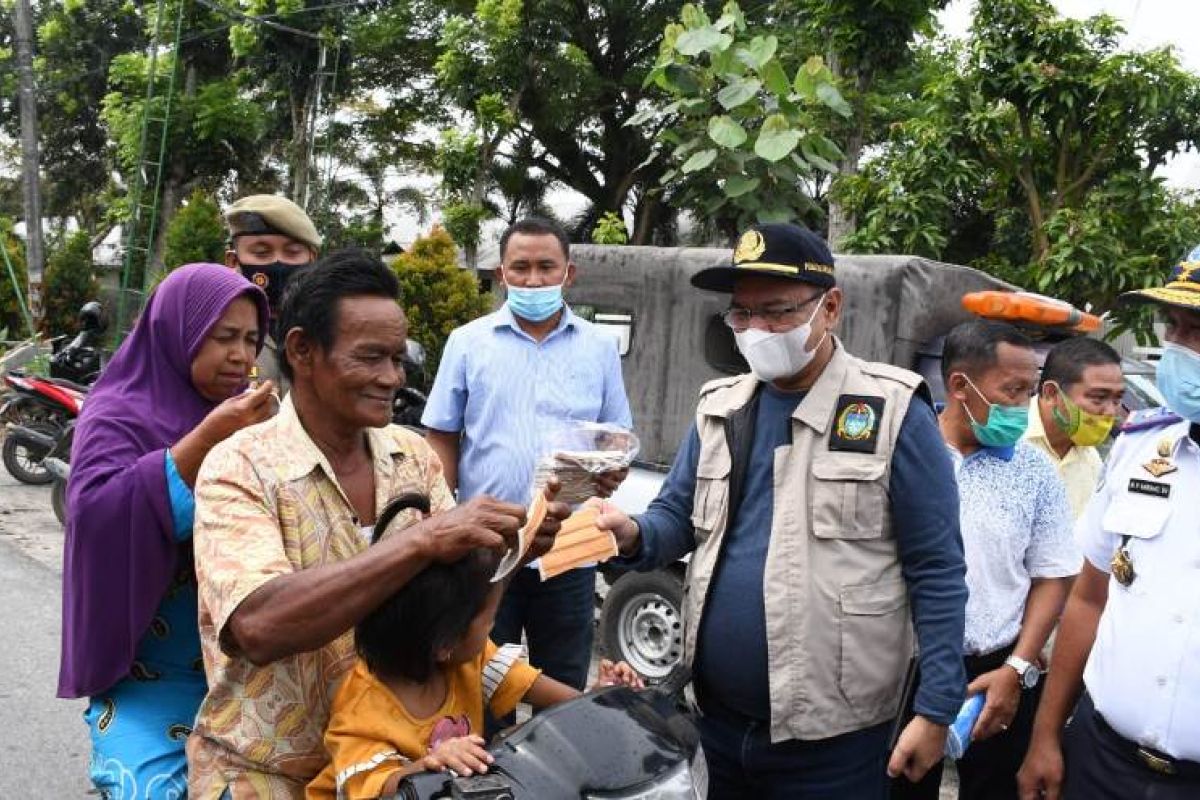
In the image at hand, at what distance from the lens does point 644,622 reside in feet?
18.2

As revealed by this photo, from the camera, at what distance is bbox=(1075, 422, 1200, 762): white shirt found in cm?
219

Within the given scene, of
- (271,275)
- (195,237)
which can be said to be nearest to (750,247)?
(271,275)

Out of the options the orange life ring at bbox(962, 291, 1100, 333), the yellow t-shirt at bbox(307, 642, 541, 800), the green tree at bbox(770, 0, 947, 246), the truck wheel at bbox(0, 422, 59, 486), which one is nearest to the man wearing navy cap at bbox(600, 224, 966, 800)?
the yellow t-shirt at bbox(307, 642, 541, 800)

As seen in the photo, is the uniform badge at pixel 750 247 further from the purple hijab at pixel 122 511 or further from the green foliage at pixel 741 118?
the green foliage at pixel 741 118

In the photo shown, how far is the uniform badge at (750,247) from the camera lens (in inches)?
94.0

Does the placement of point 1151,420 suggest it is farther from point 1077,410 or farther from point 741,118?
point 741,118

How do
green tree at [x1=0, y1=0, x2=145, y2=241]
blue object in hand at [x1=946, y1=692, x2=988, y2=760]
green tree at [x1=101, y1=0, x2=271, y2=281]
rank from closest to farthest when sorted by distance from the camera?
1. blue object in hand at [x1=946, y1=692, x2=988, y2=760]
2. green tree at [x1=101, y1=0, x2=271, y2=281]
3. green tree at [x1=0, y1=0, x2=145, y2=241]

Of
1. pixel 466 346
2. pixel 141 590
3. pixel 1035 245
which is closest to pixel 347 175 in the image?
pixel 1035 245

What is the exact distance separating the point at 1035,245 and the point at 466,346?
16.4 ft

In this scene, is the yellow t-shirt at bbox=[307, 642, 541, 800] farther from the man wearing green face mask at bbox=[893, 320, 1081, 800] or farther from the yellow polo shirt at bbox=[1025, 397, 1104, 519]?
the yellow polo shirt at bbox=[1025, 397, 1104, 519]

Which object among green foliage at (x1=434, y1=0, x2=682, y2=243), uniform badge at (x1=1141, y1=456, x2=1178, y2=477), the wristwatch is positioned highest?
green foliage at (x1=434, y1=0, x2=682, y2=243)

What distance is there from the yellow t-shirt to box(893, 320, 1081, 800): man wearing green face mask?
1.60 metres

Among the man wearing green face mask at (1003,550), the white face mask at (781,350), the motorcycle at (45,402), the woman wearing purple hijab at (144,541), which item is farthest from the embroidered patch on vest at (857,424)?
the motorcycle at (45,402)

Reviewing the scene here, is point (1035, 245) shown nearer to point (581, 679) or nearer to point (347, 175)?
point (581, 679)
